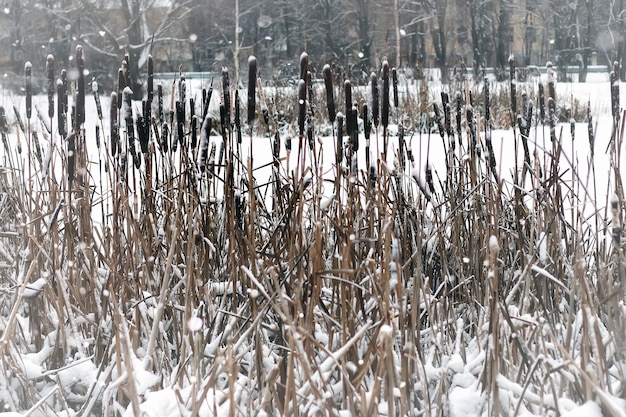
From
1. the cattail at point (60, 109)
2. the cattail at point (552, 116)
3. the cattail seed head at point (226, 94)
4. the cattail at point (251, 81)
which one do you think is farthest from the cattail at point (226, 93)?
the cattail at point (552, 116)

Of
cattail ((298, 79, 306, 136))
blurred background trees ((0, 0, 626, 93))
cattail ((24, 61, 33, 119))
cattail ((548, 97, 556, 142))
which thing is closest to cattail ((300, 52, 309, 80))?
cattail ((298, 79, 306, 136))

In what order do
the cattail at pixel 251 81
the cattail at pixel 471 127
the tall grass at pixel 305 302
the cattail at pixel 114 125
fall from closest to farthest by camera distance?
the tall grass at pixel 305 302
the cattail at pixel 251 81
the cattail at pixel 114 125
the cattail at pixel 471 127

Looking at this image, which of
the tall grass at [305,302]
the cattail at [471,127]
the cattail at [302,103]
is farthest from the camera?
the cattail at [471,127]

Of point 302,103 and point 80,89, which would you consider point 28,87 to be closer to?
point 80,89

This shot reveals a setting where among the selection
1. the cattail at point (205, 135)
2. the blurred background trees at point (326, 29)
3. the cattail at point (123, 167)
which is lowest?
the cattail at point (123, 167)

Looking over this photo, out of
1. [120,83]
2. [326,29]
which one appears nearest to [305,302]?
[120,83]

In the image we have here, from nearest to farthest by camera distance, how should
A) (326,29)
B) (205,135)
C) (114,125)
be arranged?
(205,135), (114,125), (326,29)

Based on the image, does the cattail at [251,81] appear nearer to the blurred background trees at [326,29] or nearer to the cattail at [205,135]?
the cattail at [205,135]

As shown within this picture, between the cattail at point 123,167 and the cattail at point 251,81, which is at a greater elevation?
the cattail at point 251,81

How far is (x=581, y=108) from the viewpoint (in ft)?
31.6

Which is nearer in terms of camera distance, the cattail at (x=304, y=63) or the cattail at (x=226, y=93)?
the cattail at (x=304, y=63)

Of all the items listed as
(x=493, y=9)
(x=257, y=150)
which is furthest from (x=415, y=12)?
(x=257, y=150)

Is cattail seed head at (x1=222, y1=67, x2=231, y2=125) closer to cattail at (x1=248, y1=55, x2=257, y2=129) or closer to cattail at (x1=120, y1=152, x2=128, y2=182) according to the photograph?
cattail at (x1=248, y1=55, x2=257, y2=129)

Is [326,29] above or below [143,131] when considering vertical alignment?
above
